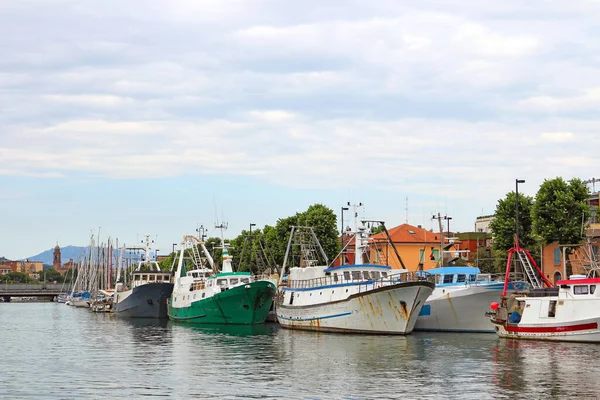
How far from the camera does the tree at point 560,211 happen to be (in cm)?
7788

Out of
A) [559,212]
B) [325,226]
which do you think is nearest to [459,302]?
[559,212]

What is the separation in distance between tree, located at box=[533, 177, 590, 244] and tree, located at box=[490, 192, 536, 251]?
297cm

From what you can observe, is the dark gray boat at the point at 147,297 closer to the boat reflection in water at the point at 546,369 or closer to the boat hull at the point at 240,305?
the boat hull at the point at 240,305

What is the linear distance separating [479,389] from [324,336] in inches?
1020

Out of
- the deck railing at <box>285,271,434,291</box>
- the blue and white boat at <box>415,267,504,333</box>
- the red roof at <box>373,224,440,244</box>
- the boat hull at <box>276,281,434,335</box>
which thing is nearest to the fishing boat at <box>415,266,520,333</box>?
the blue and white boat at <box>415,267,504,333</box>

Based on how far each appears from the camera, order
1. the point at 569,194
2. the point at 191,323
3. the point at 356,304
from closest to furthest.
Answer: the point at 356,304 < the point at 569,194 < the point at 191,323

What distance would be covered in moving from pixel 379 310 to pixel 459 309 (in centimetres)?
764

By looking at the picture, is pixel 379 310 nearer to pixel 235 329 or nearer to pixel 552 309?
pixel 552 309

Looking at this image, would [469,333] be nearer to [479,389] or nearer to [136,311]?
[479,389]

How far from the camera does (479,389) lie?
117 feet

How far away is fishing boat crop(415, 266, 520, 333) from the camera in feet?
204

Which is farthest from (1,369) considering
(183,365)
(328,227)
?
(328,227)

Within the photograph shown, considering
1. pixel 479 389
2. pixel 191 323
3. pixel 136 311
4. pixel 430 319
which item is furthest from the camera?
pixel 136 311

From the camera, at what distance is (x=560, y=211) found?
78250 millimetres
